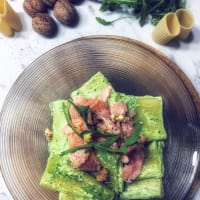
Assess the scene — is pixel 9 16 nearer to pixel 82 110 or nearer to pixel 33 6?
pixel 33 6

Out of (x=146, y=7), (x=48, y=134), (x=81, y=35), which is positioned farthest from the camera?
(x=81, y=35)

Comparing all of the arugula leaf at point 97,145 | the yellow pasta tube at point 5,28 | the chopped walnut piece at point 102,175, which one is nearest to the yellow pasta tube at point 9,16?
the yellow pasta tube at point 5,28

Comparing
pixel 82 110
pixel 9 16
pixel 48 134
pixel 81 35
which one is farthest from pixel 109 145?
pixel 9 16

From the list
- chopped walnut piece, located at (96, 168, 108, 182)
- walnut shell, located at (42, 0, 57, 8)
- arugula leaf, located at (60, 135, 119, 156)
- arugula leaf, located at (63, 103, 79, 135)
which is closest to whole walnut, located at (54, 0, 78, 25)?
walnut shell, located at (42, 0, 57, 8)

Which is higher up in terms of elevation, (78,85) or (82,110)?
(78,85)

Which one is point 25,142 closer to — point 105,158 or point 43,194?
point 43,194

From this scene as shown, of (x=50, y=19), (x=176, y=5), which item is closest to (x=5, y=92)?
(x=50, y=19)
